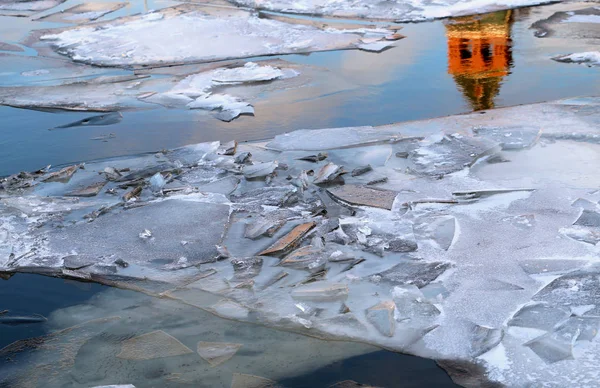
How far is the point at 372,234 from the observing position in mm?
3975

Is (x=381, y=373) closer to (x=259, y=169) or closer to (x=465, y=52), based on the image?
(x=259, y=169)

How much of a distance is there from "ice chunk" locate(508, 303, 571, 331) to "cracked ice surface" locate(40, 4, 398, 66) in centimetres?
570

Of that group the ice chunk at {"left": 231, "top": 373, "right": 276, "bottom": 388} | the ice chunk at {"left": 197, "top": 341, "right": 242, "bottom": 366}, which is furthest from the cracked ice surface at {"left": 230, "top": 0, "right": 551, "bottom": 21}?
the ice chunk at {"left": 231, "top": 373, "right": 276, "bottom": 388}

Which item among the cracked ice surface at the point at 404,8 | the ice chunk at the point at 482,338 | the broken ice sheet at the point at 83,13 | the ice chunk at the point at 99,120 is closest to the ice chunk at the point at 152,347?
the ice chunk at the point at 482,338

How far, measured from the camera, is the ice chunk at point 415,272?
138 inches

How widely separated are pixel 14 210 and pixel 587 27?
22.7 feet

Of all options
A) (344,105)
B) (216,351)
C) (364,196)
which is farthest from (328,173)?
(216,351)

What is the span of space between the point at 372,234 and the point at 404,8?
689cm

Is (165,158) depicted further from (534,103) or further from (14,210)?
(534,103)

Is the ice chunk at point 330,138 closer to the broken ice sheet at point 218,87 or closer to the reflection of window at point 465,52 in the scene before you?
the broken ice sheet at point 218,87

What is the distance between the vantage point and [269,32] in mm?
9352

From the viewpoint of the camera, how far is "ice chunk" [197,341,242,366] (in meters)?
3.03

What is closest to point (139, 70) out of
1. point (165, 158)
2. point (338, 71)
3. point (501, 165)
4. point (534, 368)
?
point (338, 71)

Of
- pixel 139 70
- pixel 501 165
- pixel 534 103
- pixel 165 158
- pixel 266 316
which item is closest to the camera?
pixel 266 316
